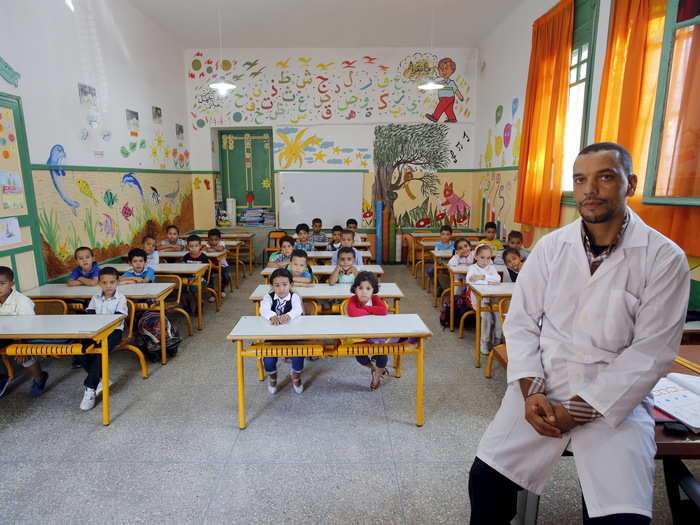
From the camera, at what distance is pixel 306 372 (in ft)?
11.5

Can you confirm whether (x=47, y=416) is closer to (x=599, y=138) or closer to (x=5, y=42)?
(x=5, y=42)

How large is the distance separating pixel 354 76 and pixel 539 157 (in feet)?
13.1

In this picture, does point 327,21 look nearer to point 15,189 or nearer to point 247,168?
point 247,168

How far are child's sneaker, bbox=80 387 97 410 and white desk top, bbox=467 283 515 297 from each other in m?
2.92

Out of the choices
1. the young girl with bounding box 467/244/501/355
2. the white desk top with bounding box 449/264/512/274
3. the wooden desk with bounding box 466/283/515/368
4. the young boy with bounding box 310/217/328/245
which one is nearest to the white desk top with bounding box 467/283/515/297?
the wooden desk with bounding box 466/283/515/368

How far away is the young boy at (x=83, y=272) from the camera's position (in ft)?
12.5

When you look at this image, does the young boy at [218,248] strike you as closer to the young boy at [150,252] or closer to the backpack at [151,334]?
the young boy at [150,252]

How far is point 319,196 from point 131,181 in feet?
10.8

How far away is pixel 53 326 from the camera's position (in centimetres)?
264

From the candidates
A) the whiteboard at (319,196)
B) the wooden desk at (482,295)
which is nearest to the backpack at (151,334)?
the wooden desk at (482,295)

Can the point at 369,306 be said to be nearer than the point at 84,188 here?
Yes

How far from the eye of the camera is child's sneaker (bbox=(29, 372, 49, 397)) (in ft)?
10.2

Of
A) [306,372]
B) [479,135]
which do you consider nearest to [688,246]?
[306,372]

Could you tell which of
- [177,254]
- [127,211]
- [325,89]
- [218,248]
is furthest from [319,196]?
[127,211]
